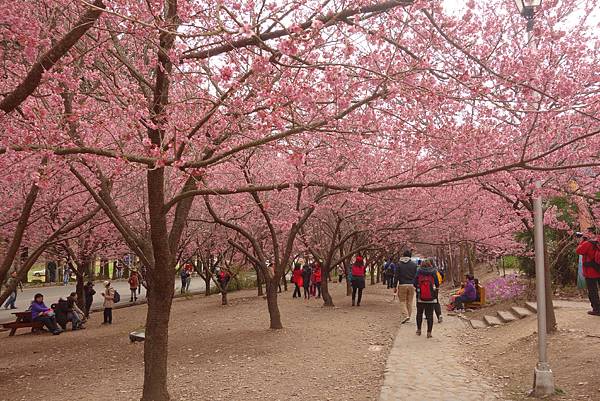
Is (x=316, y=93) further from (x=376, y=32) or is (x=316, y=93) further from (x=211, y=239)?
(x=211, y=239)

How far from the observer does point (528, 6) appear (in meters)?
5.87

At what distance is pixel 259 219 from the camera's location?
65.0ft

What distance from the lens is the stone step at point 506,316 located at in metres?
12.3

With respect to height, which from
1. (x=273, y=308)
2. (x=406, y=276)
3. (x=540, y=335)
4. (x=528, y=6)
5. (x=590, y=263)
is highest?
(x=528, y=6)

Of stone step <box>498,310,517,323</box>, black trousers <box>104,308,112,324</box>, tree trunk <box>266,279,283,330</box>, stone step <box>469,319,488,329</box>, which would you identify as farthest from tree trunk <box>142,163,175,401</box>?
black trousers <box>104,308,112,324</box>

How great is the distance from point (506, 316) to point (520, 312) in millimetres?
398

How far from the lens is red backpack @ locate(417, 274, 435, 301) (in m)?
10.9

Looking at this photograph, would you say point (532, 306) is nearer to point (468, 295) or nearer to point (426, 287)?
point (426, 287)

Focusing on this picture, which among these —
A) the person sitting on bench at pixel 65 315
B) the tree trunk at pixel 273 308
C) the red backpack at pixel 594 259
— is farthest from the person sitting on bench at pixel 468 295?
the person sitting on bench at pixel 65 315

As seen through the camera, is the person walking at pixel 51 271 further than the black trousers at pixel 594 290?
Yes

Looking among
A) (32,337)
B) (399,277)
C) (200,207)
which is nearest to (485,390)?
(399,277)

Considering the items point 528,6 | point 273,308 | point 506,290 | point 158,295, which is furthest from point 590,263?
point 158,295

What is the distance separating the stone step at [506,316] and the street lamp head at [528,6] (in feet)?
27.9

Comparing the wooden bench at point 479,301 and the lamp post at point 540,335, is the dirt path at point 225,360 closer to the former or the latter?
the lamp post at point 540,335
